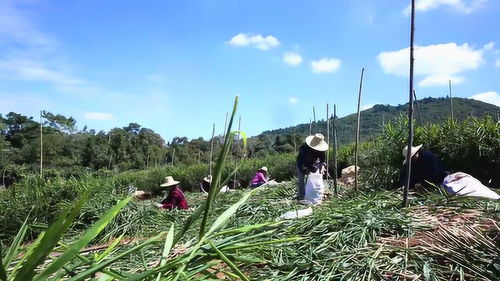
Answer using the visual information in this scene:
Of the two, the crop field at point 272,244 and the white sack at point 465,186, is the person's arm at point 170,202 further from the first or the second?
the white sack at point 465,186

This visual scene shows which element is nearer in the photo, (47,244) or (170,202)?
(47,244)

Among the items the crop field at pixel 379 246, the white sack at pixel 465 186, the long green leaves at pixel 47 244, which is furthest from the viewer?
the white sack at pixel 465 186

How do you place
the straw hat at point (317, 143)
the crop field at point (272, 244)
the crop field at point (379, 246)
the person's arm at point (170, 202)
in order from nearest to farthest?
the crop field at point (272, 244)
the crop field at point (379, 246)
the straw hat at point (317, 143)
the person's arm at point (170, 202)

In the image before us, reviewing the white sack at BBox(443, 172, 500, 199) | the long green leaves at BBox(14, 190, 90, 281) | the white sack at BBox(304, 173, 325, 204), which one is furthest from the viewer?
the white sack at BBox(304, 173, 325, 204)

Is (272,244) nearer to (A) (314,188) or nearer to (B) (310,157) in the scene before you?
(A) (314,188)

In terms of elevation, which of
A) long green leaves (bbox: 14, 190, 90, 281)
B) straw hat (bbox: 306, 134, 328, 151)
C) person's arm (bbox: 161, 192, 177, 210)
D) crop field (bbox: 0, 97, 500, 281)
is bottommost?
person's arm (bbox: 161, 192, 177, 210)

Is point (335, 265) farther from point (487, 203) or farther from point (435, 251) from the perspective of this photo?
point (487, 203)

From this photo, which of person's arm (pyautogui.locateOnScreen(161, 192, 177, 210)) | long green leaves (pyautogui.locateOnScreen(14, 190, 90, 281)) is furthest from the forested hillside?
long green leaves (pyautogui.locateOnScreen(14, 190, 90, 281))

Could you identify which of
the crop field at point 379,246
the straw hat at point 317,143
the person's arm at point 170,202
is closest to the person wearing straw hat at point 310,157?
the straw hat at point 317,143

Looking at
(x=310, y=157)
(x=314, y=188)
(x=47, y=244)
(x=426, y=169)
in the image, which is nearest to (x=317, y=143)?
(x=310, y=157)

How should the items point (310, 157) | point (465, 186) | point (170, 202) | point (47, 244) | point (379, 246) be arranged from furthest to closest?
point (170, 202) < point (310, 157) < point (465, 186) < point (379, 246) < point (47, 244)

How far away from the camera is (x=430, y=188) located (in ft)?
16.1

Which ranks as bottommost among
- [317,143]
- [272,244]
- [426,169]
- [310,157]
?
[272,244]

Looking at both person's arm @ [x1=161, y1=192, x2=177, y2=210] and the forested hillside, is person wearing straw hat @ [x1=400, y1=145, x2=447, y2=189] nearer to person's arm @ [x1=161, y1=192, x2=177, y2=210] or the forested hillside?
person's arm @ [x1=161, y1=192, x2=177, y2=210]
